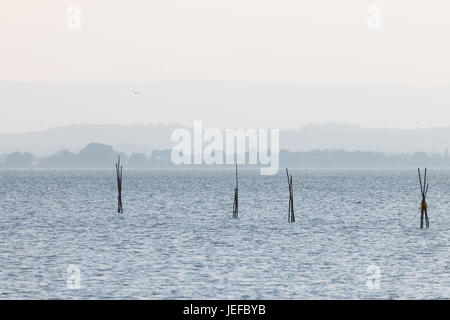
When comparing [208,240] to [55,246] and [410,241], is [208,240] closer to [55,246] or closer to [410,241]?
[55,246]

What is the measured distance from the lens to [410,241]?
54.8m

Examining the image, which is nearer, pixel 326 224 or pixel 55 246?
pixel 55 246

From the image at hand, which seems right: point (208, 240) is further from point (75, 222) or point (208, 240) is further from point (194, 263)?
point (75, 222)
